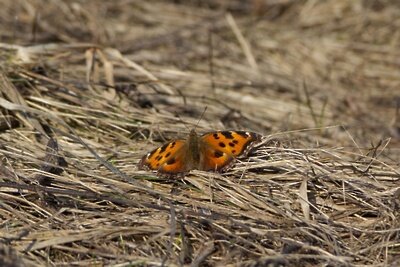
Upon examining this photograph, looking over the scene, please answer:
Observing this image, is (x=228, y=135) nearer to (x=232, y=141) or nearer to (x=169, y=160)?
(x=232, y=141)

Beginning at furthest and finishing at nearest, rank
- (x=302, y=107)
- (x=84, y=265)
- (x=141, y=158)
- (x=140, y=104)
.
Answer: (x=302, y=107) < (x=140, y=104) < (x=141, y=158) < (x=84, y=265)

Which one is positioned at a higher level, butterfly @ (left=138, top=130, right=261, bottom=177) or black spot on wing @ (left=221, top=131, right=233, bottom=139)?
black spot on wing @ (left=221, top=131, right=233, bottom=139)

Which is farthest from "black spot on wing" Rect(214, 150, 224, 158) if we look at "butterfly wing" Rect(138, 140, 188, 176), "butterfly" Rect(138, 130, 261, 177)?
"butterfly wing" Rect(138, 140, 188, 176)

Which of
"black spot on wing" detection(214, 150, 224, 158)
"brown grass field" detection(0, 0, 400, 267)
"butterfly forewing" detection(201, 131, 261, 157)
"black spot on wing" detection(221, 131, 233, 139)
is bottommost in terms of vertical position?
"brown grass field" detection(0, 0, 400, 267)

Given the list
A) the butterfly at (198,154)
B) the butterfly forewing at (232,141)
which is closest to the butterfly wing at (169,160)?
the butterfly at (198,154)

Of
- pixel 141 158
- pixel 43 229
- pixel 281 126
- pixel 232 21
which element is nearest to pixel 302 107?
pixel 281 126

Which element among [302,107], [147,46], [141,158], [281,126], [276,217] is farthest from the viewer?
[147,46]

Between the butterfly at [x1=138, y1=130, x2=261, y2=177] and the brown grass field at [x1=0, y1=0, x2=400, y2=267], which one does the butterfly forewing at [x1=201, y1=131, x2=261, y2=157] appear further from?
the brown grass field at [x1=0, y1=0, x2=400, y2=267]

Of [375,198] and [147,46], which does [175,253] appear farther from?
[147,46]

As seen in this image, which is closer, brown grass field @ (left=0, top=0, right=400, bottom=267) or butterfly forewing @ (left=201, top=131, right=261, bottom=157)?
brown grass field @ (left=0, top=0, right=400, bottom=267)
